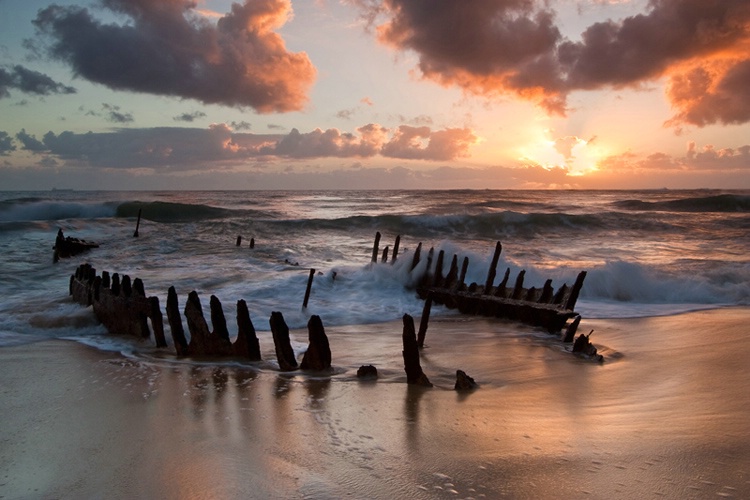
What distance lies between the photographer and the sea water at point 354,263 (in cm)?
1152

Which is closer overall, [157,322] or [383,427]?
[383,427]

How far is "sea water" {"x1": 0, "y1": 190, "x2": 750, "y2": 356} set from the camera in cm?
1152

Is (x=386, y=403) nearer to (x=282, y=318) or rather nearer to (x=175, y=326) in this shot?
(x=282, y=318)

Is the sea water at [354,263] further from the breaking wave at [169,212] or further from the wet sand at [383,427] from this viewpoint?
the breaking wave at [169,212]

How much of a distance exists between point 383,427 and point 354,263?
14.4 meters

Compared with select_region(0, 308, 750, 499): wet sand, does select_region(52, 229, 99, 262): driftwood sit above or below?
below

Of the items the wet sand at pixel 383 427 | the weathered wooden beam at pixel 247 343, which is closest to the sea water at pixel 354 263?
the weathered wooden beam at pixel 247 343

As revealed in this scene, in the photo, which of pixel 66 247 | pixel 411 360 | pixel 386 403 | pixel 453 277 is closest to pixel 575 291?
pixel 453 277

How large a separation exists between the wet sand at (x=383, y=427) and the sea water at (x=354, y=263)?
289 centimetres

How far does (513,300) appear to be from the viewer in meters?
10.1

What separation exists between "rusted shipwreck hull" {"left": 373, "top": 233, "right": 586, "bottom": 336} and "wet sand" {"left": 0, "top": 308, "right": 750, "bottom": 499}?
4.30 feet

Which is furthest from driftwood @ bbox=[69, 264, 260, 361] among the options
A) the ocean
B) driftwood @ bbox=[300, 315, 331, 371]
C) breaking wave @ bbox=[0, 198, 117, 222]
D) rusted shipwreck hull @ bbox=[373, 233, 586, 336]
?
breaking wave @ bbox=[0, 198, 117, 222]

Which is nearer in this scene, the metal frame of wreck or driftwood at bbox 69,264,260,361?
the metal frame of wreck

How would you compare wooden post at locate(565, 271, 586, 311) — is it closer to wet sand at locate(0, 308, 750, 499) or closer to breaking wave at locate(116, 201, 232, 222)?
wet sand at locate(0, 308, 750, 499)
